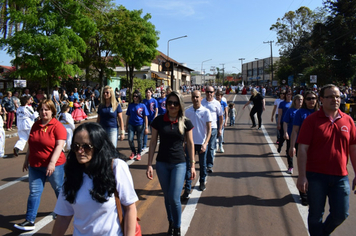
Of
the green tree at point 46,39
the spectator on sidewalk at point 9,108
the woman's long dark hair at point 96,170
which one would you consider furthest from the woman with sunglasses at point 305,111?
the green tree at point 46,39

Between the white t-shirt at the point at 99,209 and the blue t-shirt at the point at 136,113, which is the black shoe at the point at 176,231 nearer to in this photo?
the white t-shirt at the point at 99,209

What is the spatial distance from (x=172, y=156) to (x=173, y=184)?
34 centimetres

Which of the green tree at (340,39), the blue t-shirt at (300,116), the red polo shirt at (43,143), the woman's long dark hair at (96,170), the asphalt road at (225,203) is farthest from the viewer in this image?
the green tree at (340,39)

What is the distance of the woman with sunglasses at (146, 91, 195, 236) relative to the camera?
3820 mm

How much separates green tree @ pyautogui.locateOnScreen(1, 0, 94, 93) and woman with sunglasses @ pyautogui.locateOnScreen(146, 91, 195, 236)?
13516mm

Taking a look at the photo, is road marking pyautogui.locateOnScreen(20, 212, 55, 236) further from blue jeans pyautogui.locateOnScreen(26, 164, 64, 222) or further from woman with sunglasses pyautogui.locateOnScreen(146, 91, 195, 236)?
woman with sunglasses pyautogui.locateOnScreen(146, 91, 195, 236)

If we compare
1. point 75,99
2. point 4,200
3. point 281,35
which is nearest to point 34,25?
point 75,99

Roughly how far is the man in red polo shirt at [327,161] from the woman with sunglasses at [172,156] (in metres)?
1.38

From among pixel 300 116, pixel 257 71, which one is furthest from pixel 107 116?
pixel 257 71

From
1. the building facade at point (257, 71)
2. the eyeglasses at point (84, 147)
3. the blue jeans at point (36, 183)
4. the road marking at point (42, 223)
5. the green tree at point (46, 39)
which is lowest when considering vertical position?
the road marking at point (42, 223)

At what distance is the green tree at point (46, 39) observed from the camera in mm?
15471

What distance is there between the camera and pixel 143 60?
32969mm

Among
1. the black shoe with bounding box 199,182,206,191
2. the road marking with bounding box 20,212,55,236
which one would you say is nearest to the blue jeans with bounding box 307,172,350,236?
the black shoe with bounding box 199,182,206,191

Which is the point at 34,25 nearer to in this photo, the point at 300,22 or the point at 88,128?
the point at 88,128
